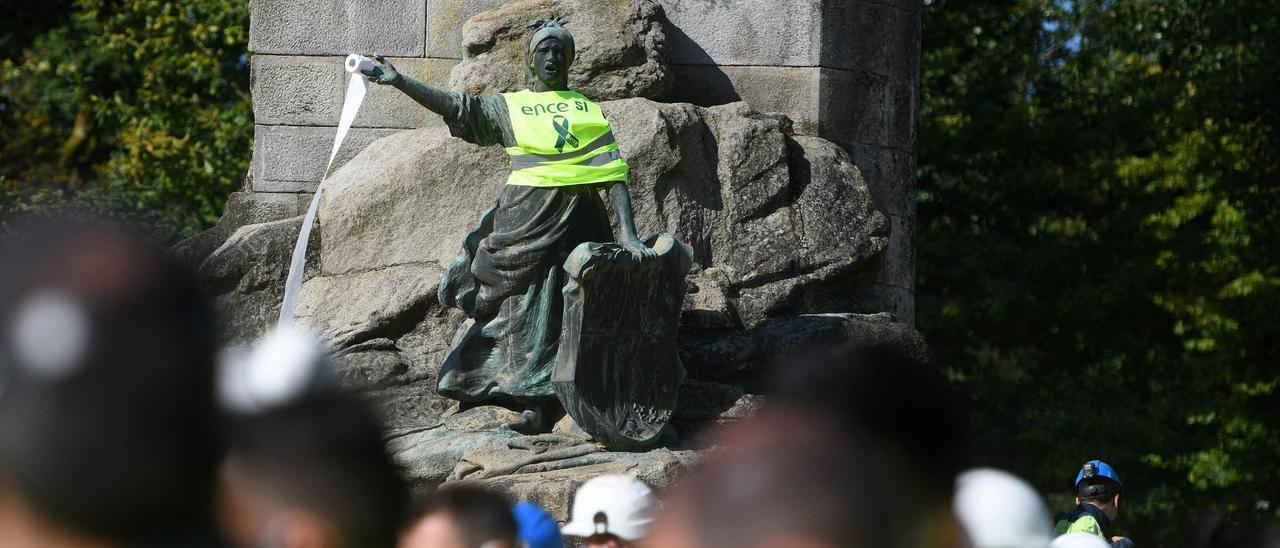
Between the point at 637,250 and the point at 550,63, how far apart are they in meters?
0.98

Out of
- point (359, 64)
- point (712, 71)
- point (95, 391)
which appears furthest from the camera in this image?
point (712, 71)

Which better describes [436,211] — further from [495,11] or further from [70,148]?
[70,148]

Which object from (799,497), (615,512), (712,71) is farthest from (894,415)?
(712,71)

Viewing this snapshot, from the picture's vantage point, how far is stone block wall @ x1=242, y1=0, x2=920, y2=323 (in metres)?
11.0

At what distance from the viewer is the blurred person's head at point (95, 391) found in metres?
1.82

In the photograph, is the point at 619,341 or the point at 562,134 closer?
the point at 619,341

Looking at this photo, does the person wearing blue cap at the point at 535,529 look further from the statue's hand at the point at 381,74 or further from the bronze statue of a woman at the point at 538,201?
the bronze statue of a woman at the point at 538,201

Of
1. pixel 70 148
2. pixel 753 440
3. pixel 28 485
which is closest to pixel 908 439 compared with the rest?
pixel 753 440

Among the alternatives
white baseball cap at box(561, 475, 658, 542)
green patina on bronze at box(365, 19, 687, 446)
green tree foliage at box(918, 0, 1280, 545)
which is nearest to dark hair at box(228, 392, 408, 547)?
white baseball cap at box(561, 475, 658, 542)

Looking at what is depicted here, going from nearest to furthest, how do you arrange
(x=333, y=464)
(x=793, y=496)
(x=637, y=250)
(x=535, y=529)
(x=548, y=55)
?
1. (x=793, y=496)
2. (x=333, y=464)
3. (x=535, y=529)
4. (x=637, y=250)
5. (x=548, y=55)

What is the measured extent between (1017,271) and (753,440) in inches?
644

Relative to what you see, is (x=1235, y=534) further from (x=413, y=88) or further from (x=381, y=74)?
(x=413, y=88)

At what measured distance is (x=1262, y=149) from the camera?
689 inches

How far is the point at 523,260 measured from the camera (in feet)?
29.1
